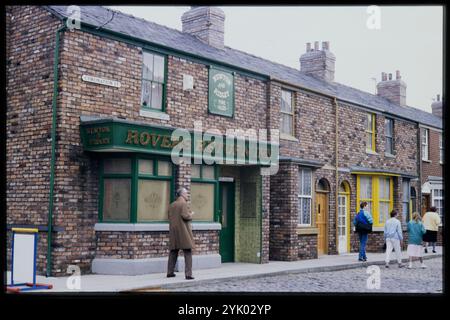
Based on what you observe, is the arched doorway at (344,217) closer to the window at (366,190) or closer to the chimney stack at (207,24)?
the window at (366,190)

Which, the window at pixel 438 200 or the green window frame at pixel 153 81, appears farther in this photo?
the window at pixel 438 200

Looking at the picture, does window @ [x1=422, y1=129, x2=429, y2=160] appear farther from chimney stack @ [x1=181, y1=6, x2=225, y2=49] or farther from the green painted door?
the green painted door

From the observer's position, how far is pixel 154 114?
14109 mm

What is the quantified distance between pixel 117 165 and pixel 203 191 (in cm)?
266

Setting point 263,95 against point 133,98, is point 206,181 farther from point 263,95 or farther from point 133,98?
point 263,95

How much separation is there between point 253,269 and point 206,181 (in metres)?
2.52

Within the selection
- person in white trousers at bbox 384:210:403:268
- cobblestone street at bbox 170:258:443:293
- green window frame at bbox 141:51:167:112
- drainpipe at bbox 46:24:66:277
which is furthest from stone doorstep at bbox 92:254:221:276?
person in white trousers at bbox 384:210:403:268

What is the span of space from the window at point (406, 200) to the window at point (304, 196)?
6781mm

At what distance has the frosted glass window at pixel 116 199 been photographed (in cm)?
1296

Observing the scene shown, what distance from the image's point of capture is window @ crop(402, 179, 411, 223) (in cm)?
2328

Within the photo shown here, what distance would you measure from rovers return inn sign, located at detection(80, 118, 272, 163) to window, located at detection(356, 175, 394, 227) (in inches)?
395

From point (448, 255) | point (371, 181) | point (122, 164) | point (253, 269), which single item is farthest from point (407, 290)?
point (371, 181)

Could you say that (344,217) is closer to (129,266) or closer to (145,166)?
(145,166)

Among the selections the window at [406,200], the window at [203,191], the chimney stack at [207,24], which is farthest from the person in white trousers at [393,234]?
the chimney stack at [207,24]
